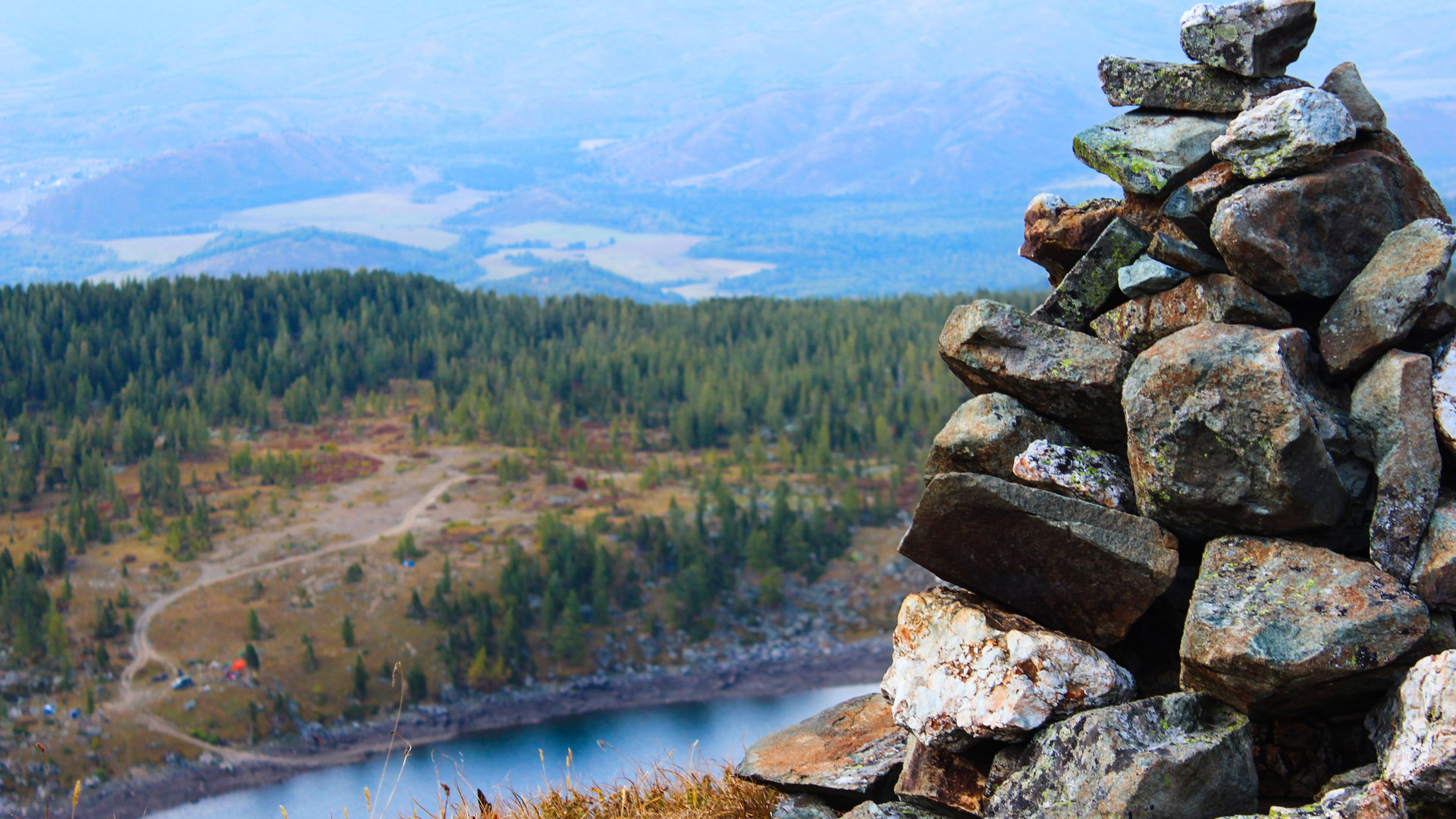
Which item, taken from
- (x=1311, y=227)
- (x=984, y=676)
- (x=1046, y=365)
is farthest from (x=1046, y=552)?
(x=1311, y=227)

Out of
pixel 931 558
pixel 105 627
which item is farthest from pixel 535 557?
pixel 931 558

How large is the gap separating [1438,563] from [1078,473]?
9.37 feet

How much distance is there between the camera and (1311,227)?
33.6 ft

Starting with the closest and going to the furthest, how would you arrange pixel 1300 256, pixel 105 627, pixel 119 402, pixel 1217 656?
pixel 1217 656
pixel 1300 256
pixel 105 627
pixel 119 402

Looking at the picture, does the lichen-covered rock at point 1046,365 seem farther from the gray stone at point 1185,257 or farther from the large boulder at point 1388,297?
the large boulder at point 1388,297

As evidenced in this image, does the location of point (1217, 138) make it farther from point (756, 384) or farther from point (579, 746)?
point (756, 384)

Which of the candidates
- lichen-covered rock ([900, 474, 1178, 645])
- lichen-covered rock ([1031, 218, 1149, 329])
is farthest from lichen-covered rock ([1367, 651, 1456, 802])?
lichen-covered rock ([1031, 218, 1149, 329])

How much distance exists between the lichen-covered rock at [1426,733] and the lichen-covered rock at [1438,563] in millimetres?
704

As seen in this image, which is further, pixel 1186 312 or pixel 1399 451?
pixel 1186 312

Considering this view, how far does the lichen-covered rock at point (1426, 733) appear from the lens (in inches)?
297

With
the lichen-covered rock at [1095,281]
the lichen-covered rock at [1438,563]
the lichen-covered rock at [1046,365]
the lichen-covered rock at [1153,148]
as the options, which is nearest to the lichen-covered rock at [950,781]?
the lichen-covered rock at [1046,365]

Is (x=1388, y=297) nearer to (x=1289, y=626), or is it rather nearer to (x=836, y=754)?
(x=1289, y=626)

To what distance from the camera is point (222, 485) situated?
463 feet

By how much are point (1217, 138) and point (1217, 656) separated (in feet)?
15.9
